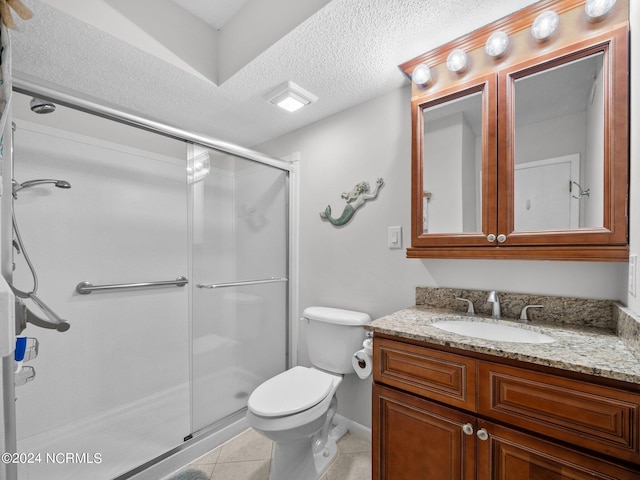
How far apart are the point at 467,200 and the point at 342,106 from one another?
3.53 ft

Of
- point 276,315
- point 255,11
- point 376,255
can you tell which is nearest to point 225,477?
point 276,315

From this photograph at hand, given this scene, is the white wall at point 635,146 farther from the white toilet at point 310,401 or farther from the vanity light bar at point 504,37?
the white toilet at point 310,401

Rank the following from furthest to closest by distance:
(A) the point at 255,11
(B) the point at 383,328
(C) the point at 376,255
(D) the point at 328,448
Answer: (C) the point at 376,255 → (D) the point at 328,448 → (A) the point at 255,11 → (B) the point at 383,328

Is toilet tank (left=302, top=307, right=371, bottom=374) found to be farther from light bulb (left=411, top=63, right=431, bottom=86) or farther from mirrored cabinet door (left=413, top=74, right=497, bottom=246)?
light bulb (left=411, top=63, right=431, bottom=86)

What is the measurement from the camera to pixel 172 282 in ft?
6.92

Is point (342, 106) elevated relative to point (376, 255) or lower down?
elevated

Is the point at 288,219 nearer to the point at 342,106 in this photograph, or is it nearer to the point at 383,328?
the point at 342,106

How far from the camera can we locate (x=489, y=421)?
956mm

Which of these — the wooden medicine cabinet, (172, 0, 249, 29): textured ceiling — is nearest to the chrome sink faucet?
the wooden medicine cabinet

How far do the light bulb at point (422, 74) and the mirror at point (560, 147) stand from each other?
0.39 m

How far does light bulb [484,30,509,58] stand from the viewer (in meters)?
1.22

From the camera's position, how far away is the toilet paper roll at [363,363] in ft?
4.57

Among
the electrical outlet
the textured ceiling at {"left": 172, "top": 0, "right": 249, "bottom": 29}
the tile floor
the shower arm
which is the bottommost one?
the tile floor

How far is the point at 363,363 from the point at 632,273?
1.10m
